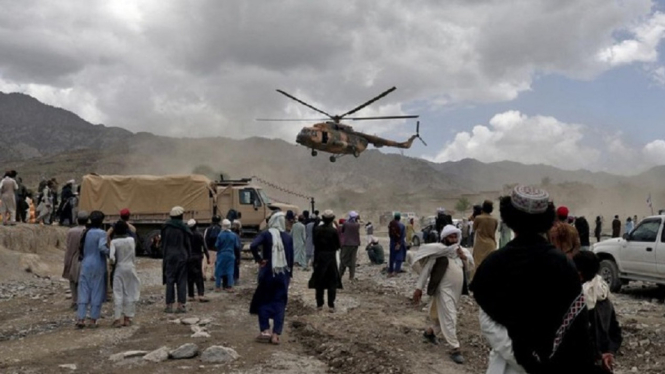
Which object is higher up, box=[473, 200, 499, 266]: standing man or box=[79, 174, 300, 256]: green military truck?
box=[79, 174, 300, 256]: green military truck

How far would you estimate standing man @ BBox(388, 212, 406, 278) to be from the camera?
14672mm

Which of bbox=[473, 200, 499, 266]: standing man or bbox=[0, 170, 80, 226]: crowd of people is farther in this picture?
bbox=[0, 170, 80, 226]: crowd of people

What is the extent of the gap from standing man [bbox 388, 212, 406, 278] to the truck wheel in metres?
8.44

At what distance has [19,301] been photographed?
11.3m

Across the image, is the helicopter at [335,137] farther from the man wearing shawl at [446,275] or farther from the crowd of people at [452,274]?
the man wearing shawl at [446,275]

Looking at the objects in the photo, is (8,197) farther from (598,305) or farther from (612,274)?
(598,305)

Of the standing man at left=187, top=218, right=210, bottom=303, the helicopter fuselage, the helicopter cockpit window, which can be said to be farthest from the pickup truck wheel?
the helicopter fuselage

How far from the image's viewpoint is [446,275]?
22.3 ft

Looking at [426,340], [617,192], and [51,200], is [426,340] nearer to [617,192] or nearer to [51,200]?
[51,200]

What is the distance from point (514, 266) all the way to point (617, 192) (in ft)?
304

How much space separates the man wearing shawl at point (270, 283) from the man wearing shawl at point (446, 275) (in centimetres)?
165

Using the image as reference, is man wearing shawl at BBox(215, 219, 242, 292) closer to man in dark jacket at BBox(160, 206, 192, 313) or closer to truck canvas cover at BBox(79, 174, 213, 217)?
man in dark jacket at BBox(160, 206, 192, 313)

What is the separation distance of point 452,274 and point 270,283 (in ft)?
7.14

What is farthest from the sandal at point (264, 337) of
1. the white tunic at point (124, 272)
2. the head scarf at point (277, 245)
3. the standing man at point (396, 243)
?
the standing man at point (396, 243)
